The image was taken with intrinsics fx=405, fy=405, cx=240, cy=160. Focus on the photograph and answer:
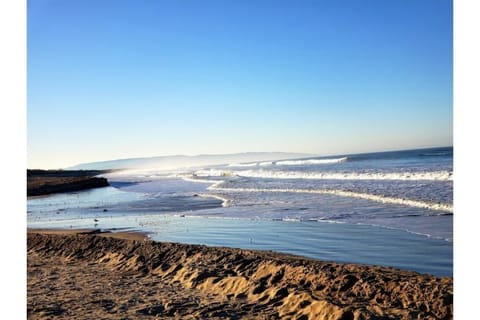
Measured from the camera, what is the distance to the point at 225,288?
6203 mm

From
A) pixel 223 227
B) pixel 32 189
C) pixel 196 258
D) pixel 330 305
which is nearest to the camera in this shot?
pixel 330 305

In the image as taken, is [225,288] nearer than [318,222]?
Yes

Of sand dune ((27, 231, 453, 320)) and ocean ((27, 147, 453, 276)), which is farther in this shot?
ocean ((27, 147, 453, 276))

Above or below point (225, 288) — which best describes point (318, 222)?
above

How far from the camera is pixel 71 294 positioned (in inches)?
249

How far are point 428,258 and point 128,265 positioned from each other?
5.60m

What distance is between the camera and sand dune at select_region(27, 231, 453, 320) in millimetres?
5008

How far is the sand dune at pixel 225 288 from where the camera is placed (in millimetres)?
5008

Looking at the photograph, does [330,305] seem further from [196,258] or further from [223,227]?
[223,227]

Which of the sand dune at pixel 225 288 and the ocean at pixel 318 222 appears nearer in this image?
the sand dune at pixel 225 288
